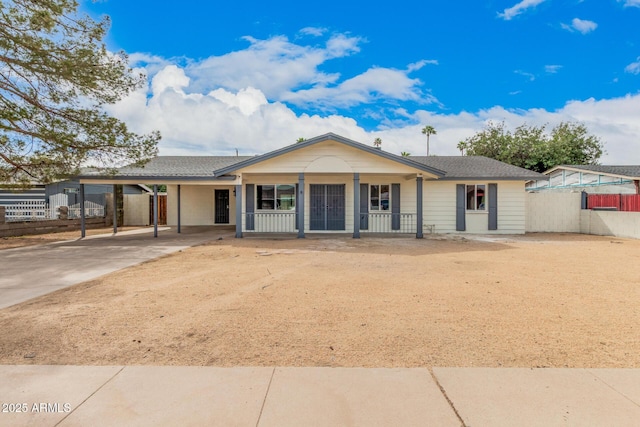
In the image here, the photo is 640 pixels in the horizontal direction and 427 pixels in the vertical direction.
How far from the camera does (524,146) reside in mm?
33281

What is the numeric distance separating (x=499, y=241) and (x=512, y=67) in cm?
1557

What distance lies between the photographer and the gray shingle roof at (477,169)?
50.4 ft

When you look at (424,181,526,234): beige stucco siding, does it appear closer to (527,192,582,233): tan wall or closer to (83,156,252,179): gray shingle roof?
(527,192,582,233): tan wall

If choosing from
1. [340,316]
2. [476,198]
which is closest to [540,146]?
[476,198]

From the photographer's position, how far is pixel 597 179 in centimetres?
2067

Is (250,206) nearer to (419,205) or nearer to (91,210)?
(419,205)

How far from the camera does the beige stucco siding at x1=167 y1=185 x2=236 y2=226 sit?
823 inches

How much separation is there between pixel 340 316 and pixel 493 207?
45.5 feet

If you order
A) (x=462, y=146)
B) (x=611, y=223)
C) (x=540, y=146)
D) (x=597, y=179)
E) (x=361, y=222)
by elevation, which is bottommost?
(x=611, y=223)

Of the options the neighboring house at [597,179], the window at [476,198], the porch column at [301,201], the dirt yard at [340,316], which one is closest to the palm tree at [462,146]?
the neighboring house at [597,179]

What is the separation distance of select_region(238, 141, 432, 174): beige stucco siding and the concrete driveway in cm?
458

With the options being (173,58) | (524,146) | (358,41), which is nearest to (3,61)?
(173,58)

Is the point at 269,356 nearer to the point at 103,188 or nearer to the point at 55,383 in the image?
the point at 55,383

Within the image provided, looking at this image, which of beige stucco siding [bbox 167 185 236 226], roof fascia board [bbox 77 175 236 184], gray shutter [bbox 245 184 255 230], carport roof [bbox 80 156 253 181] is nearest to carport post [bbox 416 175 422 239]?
gray shutter [bbox 245 184 255 230]
